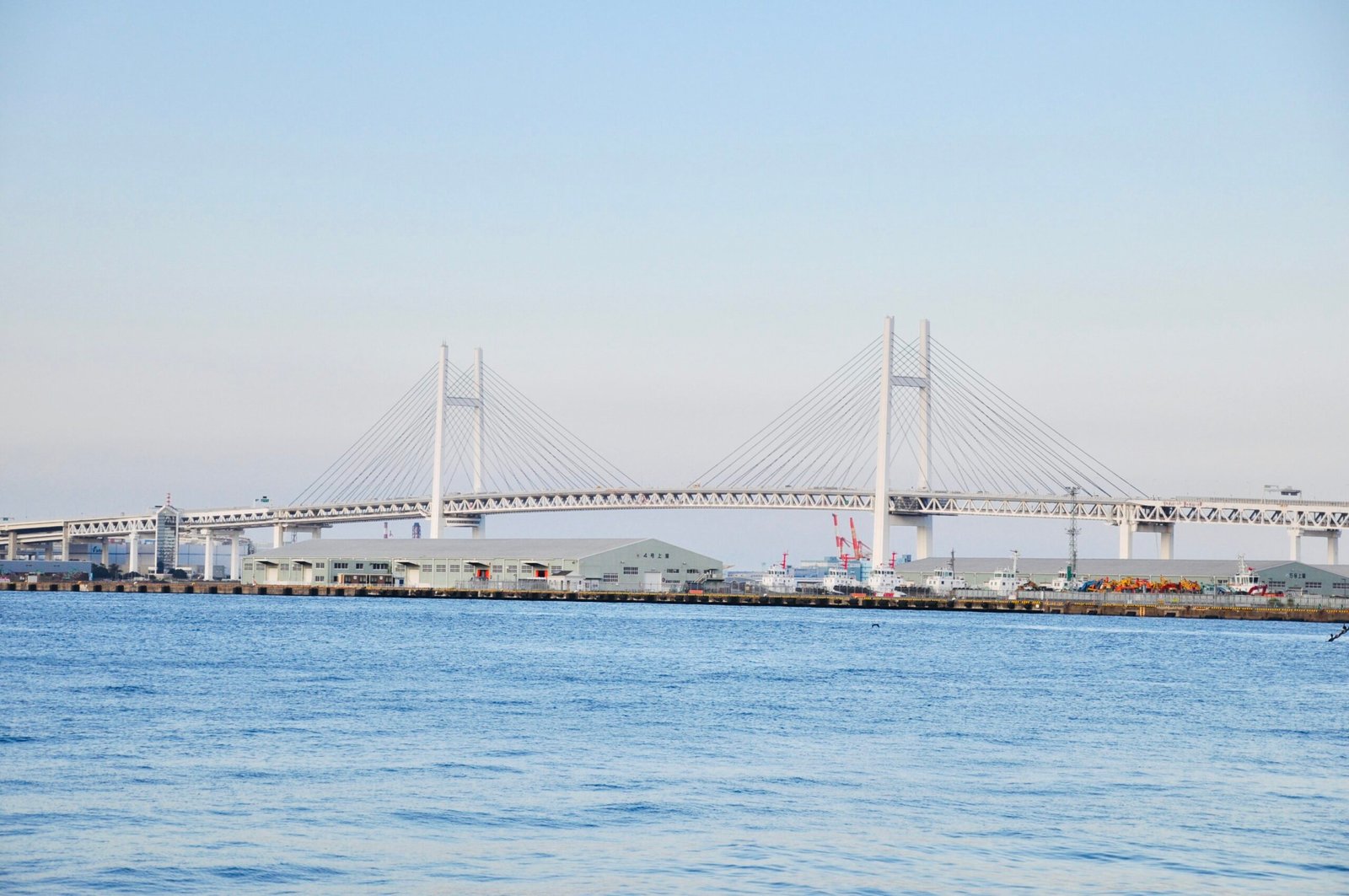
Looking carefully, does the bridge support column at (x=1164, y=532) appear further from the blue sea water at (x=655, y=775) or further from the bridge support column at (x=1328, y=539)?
the blue sea water at (x=655, y=775)

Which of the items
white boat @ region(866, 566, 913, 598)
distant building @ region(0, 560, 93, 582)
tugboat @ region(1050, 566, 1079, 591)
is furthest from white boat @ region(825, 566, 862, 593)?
distant building @ region(0, 560, 93, 582)

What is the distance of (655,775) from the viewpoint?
16453 mm

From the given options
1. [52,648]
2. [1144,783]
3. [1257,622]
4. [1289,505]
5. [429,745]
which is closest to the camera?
[1144,783]

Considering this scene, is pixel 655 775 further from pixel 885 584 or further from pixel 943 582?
pixel 943 582

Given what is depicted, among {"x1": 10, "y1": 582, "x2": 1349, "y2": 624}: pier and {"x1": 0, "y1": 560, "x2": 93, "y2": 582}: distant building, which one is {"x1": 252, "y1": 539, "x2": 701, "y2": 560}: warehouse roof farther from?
{"x1": 0, "y1": 560, "x2": 93, "y2": 582}: distant building

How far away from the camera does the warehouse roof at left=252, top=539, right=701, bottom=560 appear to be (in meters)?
83.8

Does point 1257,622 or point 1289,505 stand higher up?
point 1289,505

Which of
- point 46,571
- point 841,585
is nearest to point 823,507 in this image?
point 841,585

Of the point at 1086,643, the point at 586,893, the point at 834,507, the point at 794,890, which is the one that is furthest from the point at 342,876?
the point at 834,507

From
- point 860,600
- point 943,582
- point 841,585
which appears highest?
point 943,582

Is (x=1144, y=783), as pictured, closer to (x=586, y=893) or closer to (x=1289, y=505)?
(x=586, y=893)

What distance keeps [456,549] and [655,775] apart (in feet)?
233

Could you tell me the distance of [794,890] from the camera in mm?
11516

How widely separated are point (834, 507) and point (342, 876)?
73.6 m
